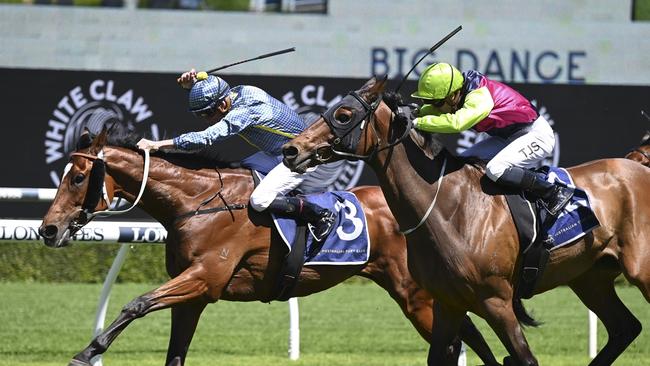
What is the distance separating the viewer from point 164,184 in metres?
6.29

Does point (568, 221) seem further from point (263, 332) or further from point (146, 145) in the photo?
point (263, 332)

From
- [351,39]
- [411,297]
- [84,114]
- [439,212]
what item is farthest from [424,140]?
[351,39]

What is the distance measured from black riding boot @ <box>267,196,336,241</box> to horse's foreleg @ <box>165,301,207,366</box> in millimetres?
658

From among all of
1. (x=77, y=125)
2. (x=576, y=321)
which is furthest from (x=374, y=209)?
(x=77, y=125)

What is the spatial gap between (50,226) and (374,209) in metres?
1.87

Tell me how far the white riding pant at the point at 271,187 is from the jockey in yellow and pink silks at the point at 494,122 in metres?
0.94

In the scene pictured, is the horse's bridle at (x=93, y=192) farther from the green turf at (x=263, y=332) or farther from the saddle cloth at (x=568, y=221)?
the saddle cloth at (x=568, y=221)

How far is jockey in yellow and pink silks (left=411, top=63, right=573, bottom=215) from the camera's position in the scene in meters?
5.58

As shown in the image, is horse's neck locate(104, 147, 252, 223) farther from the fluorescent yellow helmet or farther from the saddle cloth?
the saddle cloth

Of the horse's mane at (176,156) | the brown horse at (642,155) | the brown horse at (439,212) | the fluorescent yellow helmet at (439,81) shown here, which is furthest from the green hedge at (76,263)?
the fluorescent yellow helmet at (439,81)

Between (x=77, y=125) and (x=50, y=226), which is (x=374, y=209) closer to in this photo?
(x=50, y=226)

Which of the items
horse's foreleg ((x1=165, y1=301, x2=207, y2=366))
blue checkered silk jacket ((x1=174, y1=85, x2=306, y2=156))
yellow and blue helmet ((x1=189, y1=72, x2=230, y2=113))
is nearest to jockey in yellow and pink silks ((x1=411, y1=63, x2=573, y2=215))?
blue checkered silk jacket ((x1=174, y1=85, x2=306, y2=156))

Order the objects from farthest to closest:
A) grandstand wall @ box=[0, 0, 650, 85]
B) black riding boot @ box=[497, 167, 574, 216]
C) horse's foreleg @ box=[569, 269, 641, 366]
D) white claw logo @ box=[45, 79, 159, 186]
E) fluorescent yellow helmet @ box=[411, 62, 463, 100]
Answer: grandstand wall @ box=[0, 0, 650, 85]
white claw logo @ box=[45, 79, 159, 186]
horse's foreleg @ box=[569, 269, 641, 366]
black riding boot @ box=[497, 167, 574, 216]
fluorescent yellow helmet @ box=[411, 62, 463, 100]

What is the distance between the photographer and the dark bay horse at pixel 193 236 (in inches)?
236
